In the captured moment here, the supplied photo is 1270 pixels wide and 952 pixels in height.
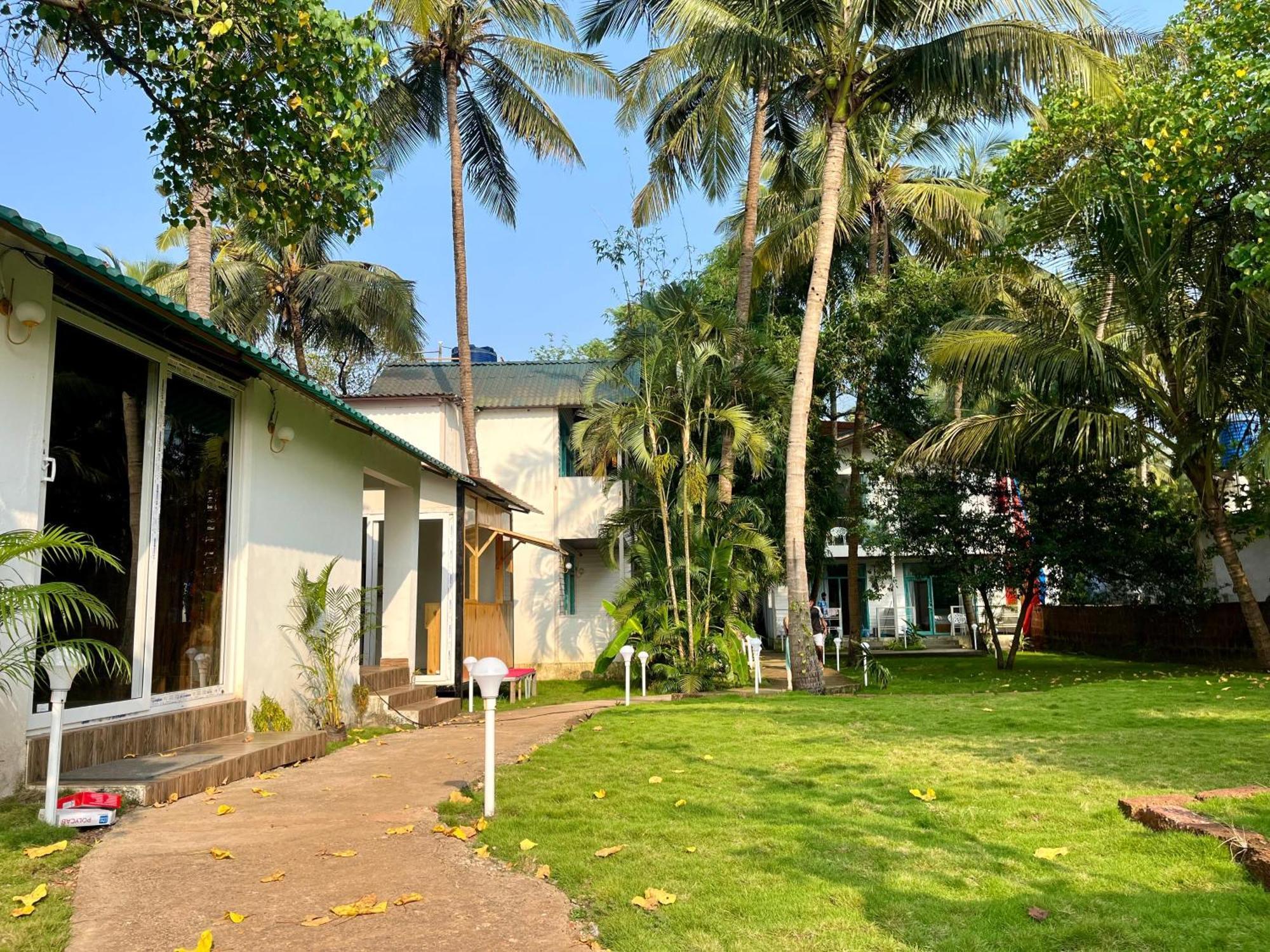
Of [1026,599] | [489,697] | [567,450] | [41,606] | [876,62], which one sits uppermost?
[876,62]

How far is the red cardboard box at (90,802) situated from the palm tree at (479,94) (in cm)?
1251

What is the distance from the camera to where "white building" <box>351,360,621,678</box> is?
20.0m

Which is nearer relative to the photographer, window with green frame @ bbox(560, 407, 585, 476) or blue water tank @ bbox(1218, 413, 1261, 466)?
blue water tank @ bbox(1218, 413, 1261, 466)

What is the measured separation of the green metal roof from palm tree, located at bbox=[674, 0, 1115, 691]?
6.40m

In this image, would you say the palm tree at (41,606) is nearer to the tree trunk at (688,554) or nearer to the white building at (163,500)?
the white building at (163,500)

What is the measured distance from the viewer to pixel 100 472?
20.1 ft

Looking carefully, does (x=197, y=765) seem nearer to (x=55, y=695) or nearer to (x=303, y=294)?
(x=55, y=695)

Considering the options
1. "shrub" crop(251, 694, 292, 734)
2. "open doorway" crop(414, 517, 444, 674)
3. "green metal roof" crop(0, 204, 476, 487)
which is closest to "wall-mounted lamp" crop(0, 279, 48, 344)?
"green metal roof" crop(0, 204, 476, 487)

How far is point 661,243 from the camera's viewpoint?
2112 centimetres

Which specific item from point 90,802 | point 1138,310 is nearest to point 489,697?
point 90,802

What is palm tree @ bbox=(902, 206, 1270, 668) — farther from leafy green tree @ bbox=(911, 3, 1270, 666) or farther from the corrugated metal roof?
the corrugated metal roof

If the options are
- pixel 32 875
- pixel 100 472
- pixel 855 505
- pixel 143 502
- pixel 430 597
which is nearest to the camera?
pixel 32 875

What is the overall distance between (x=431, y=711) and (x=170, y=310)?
20.0 ft

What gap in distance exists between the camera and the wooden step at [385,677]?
10.4 m
